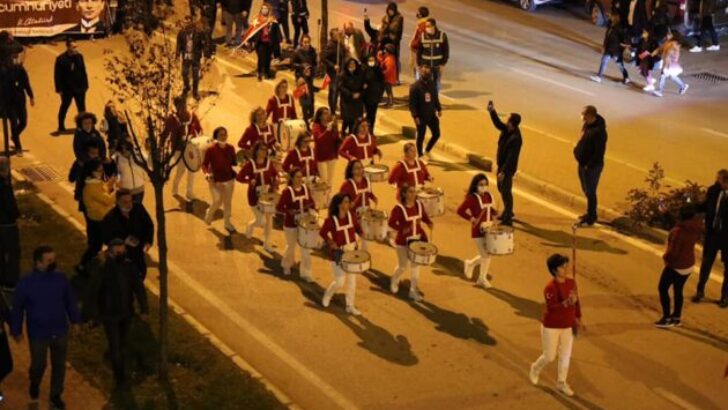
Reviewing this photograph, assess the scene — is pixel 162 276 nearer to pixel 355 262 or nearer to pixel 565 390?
pixel 355 262

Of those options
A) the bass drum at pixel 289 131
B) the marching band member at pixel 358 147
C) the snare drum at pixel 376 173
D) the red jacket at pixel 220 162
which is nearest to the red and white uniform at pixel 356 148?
the marching band member at pixel 358 147

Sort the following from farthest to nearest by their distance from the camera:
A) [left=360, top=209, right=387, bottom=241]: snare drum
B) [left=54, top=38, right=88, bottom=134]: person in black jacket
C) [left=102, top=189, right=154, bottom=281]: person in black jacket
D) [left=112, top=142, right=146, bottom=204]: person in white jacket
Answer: [left=54, top=38, right=88, bottom=134]: person in black jacket
[left=112, top=142, right=146, bottom=204]: person in white jacket
[left=360, top=209, right=387, bottom=241]: snare drum
[left=102, top=189, right=154, bottom=281]: person in black jacket

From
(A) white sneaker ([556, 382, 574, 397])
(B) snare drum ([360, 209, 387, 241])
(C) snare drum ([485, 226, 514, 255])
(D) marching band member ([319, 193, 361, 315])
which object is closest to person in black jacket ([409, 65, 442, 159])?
(B) snare drum ([360, 209, 387, 241])

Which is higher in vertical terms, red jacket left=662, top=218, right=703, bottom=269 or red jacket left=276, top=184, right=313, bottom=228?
red jacket left=662, top=218, right=703, bottom=269

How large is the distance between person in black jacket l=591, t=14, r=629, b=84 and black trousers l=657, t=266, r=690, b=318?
456 inches

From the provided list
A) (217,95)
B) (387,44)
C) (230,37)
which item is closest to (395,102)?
(387,44)

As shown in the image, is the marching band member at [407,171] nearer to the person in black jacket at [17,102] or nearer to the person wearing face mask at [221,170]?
the person wearing face mask at [221,170]

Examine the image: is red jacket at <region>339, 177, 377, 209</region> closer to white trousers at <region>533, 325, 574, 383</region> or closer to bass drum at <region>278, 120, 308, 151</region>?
bass drum at <region>278, 120, 308, 151</region>

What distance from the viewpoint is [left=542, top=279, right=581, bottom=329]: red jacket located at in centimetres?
1185

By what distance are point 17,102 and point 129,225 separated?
701 cm

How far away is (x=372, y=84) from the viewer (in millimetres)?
20125

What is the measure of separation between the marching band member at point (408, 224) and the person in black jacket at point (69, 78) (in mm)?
8488

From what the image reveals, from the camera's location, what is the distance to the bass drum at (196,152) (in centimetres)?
1680

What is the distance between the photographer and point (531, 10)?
103 ft
